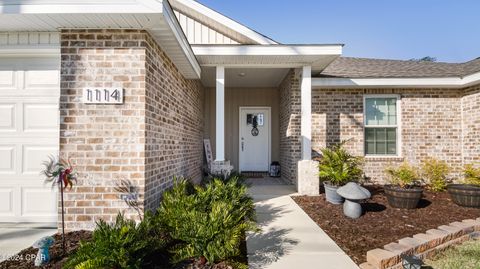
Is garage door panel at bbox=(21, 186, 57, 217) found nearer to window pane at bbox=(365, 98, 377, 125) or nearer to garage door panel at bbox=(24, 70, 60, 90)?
garage door panel at bbox=(24, 70, 60, 90)

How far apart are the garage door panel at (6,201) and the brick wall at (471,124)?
9.43 metres

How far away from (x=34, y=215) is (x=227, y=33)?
17.9ft

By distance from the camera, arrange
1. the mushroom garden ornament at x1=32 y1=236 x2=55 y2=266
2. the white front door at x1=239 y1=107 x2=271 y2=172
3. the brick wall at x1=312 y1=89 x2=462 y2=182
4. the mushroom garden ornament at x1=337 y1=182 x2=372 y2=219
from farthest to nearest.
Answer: the white front door at x1=239 y1=107 x2=271 y2=172 < the brick wall at x1=312 y1=89 x2=462 y2=182 < the mushroom garden ornament at x1=337 y1=182 x2=372 y2=219 < the mushroom garden ornament at x1=32 y1=236 x2=55 y2=266

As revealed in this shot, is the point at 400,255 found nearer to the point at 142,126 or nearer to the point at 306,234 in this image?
the point at 306,234

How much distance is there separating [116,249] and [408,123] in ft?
24.2

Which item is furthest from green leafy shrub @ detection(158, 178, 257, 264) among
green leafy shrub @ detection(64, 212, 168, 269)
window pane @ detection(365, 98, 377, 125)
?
window pane @ detection(365, 98, 377, 125)

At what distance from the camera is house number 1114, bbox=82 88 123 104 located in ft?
10.5

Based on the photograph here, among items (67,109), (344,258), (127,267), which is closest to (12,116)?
(67,109)

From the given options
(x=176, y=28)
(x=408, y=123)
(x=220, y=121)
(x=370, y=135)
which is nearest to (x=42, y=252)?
(x=176, y=28)

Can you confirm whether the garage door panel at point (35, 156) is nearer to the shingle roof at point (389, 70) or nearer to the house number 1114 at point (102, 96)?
the house number 1114 at point (102, 96)

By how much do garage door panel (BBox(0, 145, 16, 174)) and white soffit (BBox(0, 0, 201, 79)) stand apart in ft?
5.12

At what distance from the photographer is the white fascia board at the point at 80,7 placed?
2.85 meters

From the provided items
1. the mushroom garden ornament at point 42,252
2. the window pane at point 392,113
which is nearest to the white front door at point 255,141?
the window pane at point 392,113

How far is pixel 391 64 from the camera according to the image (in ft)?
28.0
